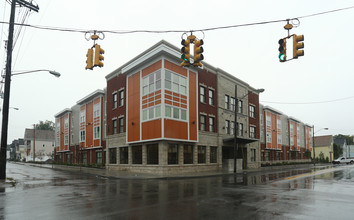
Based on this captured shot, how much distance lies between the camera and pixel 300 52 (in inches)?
427

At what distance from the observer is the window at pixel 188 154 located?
2777 centimetres

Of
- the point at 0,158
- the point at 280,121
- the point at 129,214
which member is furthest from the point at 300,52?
the point at 280,121

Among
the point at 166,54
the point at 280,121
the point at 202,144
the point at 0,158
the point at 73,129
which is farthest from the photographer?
the point at 280,121

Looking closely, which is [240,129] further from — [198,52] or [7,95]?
[7,95]

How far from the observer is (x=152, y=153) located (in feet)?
87.7

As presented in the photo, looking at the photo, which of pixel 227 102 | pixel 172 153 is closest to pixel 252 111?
pixel 227 102

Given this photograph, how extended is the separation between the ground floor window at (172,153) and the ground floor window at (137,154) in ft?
12.5

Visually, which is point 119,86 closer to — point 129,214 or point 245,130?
point 245,130

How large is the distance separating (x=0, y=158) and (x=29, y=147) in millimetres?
87562

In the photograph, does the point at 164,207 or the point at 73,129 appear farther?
the point at 73,129

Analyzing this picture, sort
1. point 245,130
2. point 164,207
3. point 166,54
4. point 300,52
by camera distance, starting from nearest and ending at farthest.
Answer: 1. point 164,207
2. point 300,52
3. point 166,54
4. point 245,130

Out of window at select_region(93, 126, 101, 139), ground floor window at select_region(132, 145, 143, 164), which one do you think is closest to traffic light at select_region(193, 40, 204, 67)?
ground floor window at select_region(132, 145, 143, 164)

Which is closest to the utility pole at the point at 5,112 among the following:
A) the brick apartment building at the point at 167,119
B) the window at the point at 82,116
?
the brick apartment building at the point at 167,119

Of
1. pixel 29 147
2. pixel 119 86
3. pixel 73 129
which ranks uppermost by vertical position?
pixel 119 86
